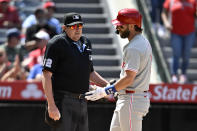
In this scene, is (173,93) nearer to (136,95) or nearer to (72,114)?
(136,95)

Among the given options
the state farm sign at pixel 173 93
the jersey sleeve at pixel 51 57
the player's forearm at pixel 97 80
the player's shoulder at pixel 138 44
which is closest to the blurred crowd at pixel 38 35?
the state farm sign at pixel 173 93

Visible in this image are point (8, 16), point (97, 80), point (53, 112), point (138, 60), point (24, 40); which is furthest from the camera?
point (8, 16)

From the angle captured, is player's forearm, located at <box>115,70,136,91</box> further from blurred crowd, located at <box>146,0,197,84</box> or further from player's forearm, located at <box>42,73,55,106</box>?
blurred crowd, located at <box>146,0,197,84</box>

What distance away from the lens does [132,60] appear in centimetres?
613

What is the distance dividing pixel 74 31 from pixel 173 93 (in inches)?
120

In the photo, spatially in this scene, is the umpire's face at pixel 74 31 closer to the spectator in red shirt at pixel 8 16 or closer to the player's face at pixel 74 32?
the player's face at pixel 74 32

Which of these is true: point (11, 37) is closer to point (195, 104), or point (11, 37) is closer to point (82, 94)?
point (195, 104)

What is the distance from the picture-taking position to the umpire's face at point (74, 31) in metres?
6.33

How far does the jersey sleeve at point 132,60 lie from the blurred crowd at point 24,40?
11.4ft

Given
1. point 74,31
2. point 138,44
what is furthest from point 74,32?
point 138,44

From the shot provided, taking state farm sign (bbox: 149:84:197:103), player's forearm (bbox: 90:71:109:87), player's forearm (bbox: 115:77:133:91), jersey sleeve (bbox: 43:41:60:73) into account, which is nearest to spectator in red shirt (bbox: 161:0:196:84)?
state farm sign (bbox: 149:84:197:103)

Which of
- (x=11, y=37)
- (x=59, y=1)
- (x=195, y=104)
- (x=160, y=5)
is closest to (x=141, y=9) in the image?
(x=160, y=5)

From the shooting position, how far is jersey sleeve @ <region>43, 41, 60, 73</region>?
6176mm

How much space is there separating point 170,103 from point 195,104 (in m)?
0.42
